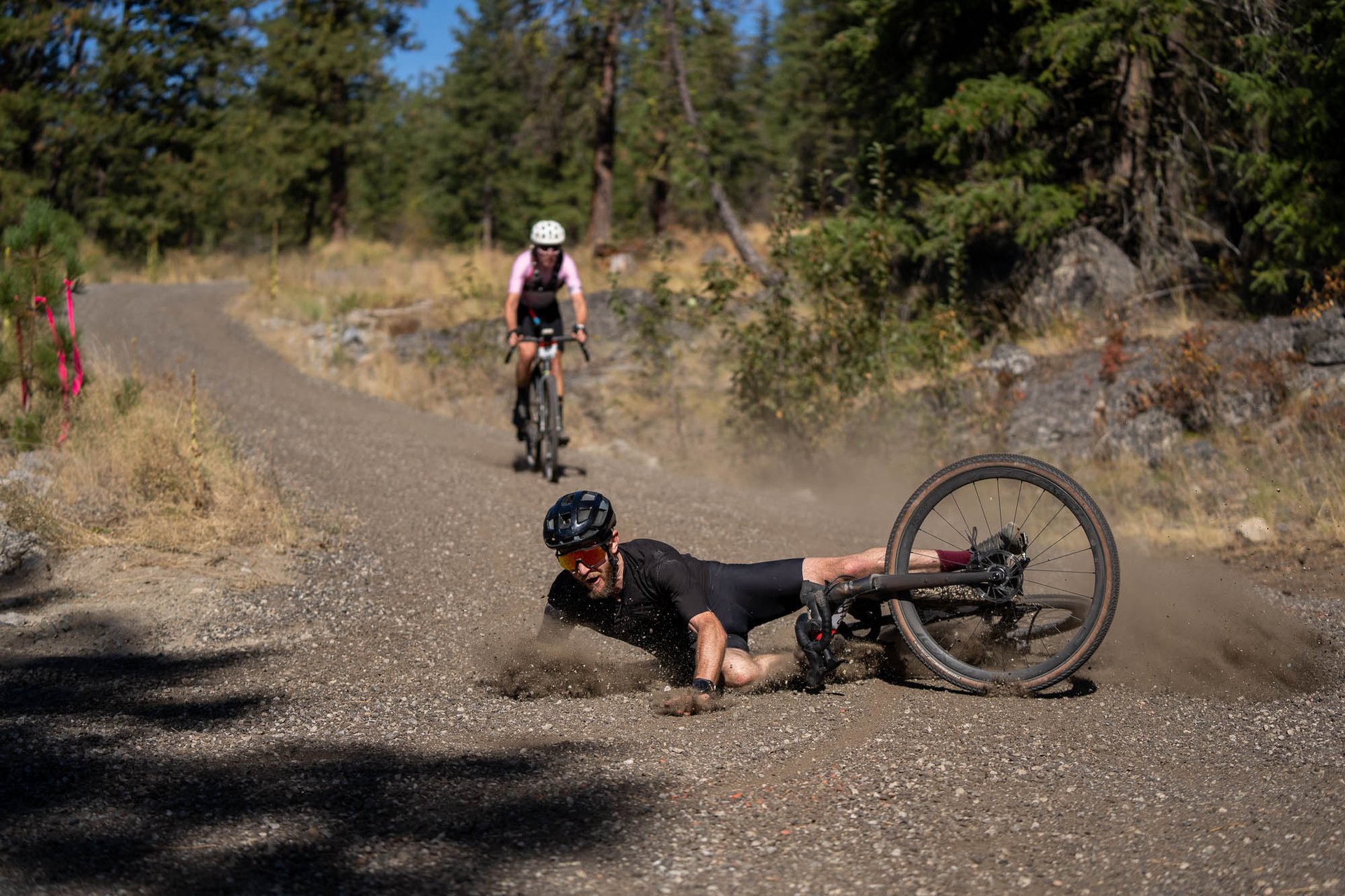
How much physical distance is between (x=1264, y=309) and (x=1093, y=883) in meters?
13.3

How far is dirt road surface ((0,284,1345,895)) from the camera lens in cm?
351

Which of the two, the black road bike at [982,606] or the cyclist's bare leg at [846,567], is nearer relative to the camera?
the black road bike at [982,606]

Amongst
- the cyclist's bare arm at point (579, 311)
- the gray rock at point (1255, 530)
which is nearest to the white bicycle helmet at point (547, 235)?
the cyclist's bare arm at point (579, 311)

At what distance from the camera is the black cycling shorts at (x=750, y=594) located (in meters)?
5.55

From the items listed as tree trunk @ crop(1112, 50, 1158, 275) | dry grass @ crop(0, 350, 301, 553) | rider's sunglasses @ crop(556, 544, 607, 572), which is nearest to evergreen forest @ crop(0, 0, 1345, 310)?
tree trunk @ crop(1112, 50, 1158, 275)

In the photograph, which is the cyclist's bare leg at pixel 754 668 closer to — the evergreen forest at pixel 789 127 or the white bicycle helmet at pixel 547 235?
the white bicycle helmet at pixel 547 235

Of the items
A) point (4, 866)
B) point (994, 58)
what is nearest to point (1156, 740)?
point (4, 866)

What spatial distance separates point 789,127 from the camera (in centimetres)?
5100

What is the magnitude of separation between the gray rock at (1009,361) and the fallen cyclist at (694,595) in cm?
957

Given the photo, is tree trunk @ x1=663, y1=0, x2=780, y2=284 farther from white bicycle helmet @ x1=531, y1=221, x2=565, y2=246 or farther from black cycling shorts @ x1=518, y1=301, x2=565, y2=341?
white bicycle helmet @ x1=531, y1=221, x2=565, y2=246

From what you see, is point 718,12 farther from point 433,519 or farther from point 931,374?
point 433,519

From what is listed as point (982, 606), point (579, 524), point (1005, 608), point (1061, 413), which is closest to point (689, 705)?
point (579, 524)

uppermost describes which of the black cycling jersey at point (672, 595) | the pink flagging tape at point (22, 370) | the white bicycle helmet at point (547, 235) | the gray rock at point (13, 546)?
the white bicycle helmet at point (547, 235)

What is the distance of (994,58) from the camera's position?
16812 mm
